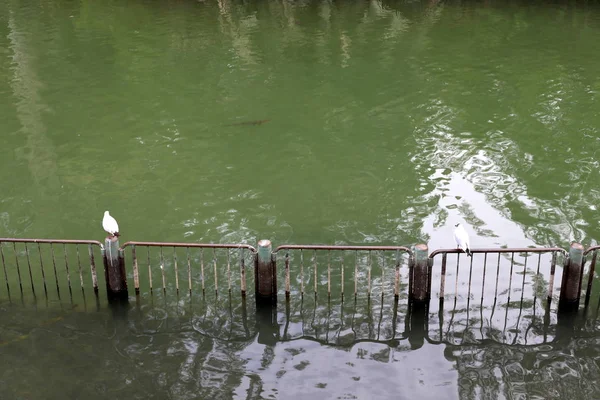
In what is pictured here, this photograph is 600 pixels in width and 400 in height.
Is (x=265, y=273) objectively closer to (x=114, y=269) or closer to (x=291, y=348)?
(x=291, y=348)

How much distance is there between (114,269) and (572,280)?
693 cm

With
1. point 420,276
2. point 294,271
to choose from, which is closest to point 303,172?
point 294,271

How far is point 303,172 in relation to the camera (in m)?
16.1

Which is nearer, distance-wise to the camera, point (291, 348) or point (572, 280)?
point (291, 348)

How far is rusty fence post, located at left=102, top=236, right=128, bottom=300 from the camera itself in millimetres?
10305

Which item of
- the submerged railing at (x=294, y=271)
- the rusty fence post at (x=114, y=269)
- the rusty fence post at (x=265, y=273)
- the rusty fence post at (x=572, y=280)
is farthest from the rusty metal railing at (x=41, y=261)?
the rusty fence post at (x=572, y=280)

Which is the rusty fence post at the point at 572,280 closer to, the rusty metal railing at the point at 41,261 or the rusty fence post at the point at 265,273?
the rusty fence post at the point at 265,273

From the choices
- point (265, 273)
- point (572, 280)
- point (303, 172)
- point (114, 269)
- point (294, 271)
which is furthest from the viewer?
point (303, 172)

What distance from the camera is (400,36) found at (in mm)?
27016

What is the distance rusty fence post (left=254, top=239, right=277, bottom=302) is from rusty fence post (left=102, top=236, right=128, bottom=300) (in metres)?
2.06

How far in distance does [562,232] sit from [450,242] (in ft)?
7.19

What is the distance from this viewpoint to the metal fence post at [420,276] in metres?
9.91

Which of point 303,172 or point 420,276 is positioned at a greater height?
point 420,276

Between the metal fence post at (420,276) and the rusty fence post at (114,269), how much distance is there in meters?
4.37
